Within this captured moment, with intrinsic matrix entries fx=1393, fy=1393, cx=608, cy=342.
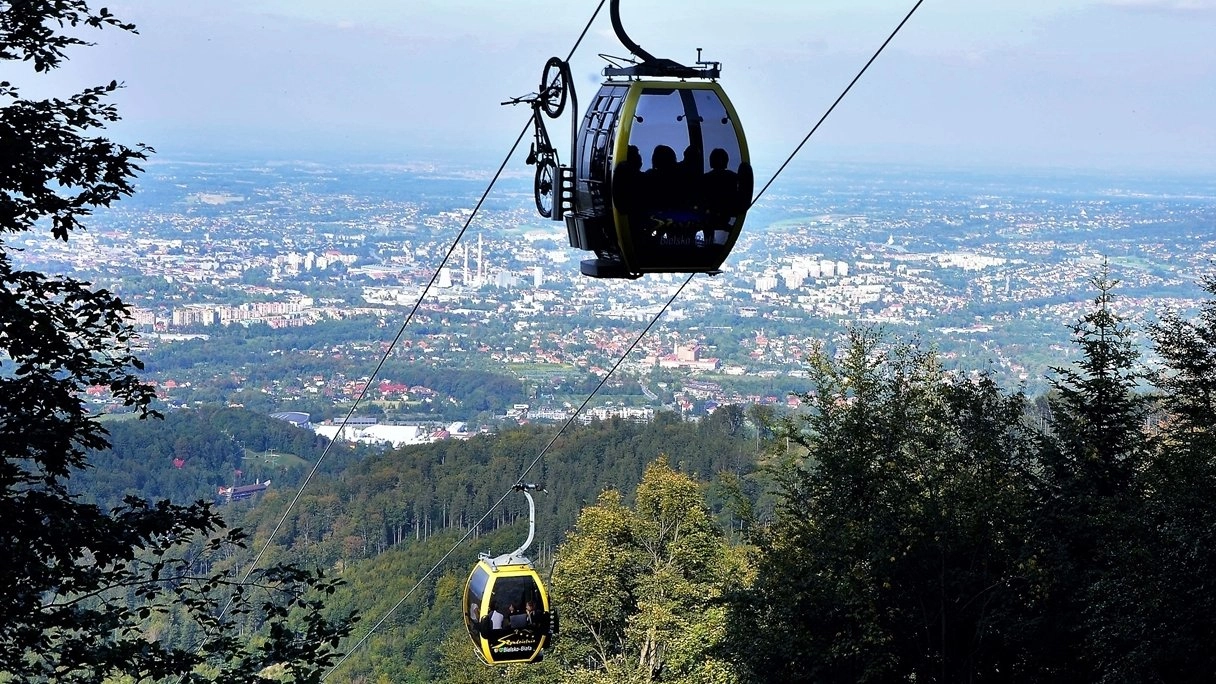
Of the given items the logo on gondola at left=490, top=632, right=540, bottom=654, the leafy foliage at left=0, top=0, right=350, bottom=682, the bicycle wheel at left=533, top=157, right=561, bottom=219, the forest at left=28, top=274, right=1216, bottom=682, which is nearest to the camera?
the leafy foliage at left=0, top=0, right=350, bottom=682

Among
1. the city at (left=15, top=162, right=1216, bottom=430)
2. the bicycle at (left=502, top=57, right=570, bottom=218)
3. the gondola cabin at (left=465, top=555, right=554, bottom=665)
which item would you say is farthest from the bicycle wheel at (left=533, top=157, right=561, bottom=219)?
the city at (left=15, top=162, right=1216, bottom=430)

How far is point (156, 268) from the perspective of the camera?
14600 centimetres

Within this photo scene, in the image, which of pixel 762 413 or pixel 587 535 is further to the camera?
pixel 587 535

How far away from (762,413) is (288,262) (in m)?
139

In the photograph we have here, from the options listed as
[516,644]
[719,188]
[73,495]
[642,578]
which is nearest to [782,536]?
[516,644]

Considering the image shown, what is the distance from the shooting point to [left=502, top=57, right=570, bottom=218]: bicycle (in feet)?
32.5

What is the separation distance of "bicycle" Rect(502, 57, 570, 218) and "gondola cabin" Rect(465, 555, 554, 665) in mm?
9009

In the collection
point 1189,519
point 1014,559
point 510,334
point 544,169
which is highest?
point 544,169

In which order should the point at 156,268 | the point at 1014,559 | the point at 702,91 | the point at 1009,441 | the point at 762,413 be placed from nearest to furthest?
the point at 702,91, the point at 1014,559, the point at 1009,441, the point at 762,413, the point at 156,268

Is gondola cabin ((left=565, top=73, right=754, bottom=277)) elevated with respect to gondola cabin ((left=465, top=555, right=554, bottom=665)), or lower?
elevated

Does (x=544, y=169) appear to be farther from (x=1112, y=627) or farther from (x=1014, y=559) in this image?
(x=1014, y=559)

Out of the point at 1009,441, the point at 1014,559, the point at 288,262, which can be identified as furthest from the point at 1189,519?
the point at 288,262

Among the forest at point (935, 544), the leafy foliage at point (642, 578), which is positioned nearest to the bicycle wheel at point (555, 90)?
the forest at point (935, 544)

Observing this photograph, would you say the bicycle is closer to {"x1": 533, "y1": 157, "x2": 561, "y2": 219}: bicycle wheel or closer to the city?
{"x1": 533, "y1": 157, "x2": 561, "y2": 219}: bicycle wheel
